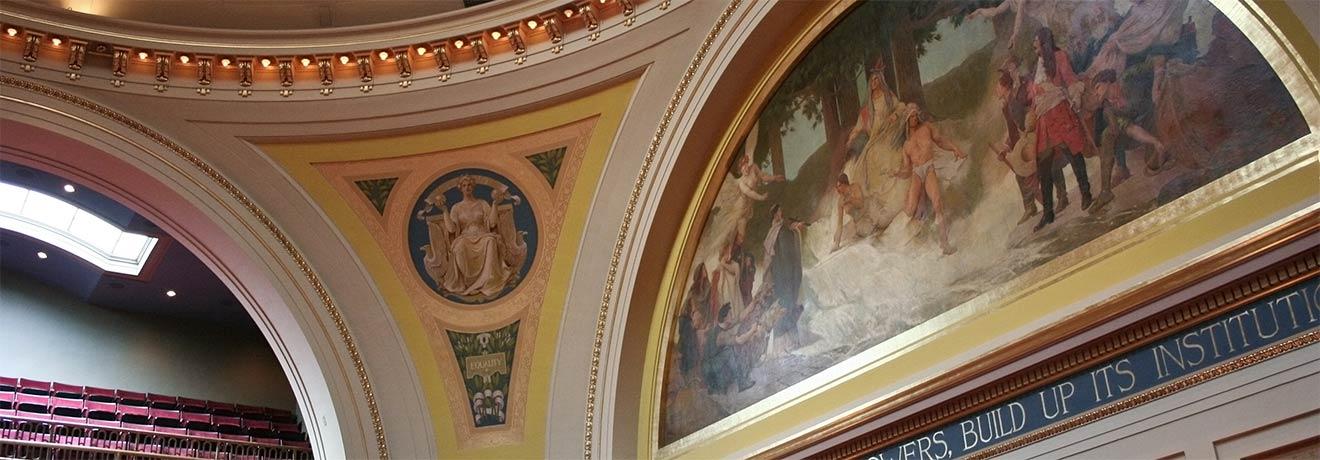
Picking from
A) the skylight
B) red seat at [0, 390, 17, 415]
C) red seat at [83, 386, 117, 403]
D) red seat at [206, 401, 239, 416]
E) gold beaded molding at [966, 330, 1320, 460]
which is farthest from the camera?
red seat at [206, 401, 239, 416]

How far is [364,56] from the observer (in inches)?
410

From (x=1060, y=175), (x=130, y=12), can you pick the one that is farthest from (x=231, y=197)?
(x=1060, y=175)

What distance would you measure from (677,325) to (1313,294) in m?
5.75

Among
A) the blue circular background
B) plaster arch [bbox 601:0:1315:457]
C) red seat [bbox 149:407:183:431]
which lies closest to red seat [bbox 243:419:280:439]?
red seat [bbox 149:407:183:431]

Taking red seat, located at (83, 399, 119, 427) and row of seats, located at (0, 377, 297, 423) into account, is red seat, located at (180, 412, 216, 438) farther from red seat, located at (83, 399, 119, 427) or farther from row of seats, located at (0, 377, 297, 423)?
red seat, located at (83, 399, 119, 427)

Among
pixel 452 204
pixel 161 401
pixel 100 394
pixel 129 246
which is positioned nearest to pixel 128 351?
pixel 161 401

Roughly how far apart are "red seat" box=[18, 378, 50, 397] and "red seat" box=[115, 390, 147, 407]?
0.82 meters

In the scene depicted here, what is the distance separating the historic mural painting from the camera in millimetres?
6176

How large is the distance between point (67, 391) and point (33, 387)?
0.38m

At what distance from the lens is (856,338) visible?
811 cm

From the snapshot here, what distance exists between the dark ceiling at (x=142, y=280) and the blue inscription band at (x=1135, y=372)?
959 cm

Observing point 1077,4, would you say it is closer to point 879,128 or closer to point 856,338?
point 879,128

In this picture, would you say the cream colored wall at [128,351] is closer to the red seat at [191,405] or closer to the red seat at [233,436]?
the red seat at [191,405]

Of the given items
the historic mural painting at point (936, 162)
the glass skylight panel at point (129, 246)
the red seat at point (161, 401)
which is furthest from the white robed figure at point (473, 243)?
the red seat at point (161, 401)
